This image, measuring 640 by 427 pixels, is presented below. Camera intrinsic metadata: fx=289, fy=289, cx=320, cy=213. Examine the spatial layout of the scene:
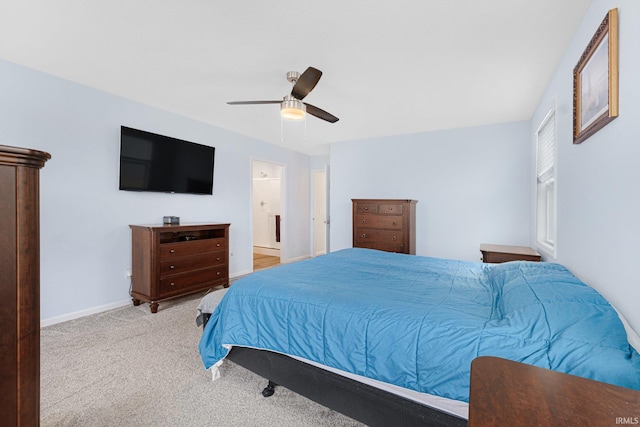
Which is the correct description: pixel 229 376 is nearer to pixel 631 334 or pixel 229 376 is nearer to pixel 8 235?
pixel 8 235

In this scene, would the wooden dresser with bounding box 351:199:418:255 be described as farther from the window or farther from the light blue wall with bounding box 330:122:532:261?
the window

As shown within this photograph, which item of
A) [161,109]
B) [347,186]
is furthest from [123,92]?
[347,186]

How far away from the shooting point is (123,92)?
3168 mm

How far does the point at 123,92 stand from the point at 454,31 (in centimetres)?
330

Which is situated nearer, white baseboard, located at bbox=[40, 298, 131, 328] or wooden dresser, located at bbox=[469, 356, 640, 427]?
wooden dresser, located at bbox=[469, 356, 640, 427]

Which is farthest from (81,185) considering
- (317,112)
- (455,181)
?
(455,181)

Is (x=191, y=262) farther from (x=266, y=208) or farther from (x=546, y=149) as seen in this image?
(x=266, y=208)

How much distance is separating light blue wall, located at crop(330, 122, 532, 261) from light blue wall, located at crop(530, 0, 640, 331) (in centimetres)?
200

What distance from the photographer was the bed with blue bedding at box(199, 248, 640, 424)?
1.07 metres

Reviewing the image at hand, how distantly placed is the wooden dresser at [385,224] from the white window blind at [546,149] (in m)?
1.57

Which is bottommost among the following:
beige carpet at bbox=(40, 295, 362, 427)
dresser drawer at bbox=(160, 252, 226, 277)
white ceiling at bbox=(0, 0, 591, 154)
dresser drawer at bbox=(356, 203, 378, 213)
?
beige carpet at bbox=(40, 295, 362, 427)

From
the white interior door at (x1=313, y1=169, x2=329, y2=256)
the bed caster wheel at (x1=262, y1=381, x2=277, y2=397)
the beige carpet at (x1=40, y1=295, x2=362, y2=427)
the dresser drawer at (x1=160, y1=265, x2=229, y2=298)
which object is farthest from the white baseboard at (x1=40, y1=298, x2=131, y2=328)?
the white interior door at (x1=313, y1=169, x2=329, y2=256)

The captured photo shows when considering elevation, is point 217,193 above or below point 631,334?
above

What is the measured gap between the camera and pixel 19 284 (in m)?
0.68
